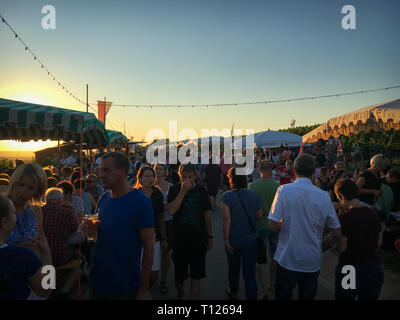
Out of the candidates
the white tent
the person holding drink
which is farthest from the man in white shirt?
the white tent

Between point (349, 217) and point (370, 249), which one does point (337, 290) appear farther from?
point (349, 217)

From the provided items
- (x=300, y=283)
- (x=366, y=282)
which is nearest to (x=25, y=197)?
(x=300, y=283)

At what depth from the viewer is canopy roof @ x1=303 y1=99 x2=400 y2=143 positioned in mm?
5480

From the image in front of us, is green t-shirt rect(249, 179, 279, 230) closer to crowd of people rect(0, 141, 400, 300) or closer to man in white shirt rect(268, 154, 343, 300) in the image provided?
crowd of people rect(0, 141, 400, 300)

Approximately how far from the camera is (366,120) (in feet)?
20.1

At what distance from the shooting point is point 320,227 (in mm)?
2629

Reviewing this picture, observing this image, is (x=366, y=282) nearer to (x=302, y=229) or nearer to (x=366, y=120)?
(x=302, y=229)

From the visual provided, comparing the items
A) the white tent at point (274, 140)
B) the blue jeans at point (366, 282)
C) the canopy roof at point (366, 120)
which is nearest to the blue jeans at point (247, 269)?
the blue jeans at point (366, 282)

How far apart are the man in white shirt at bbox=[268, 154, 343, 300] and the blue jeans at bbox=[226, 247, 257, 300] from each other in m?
0.59

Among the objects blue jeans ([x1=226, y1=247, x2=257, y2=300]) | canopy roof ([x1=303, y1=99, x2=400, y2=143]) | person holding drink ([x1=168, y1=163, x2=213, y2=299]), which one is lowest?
blue jeans ([x1=226, y1=247, x2=257, y2=300])
